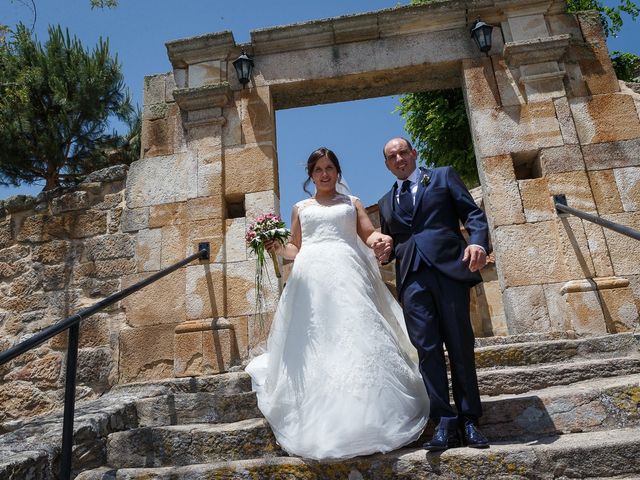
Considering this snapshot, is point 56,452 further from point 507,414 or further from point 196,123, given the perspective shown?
point 196,123

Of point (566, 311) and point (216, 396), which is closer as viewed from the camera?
point (216, 396)

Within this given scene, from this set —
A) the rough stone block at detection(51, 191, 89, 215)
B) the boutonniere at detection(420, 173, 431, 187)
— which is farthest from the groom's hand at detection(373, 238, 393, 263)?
the rough stone block at detection(51, 191, 89, 215)

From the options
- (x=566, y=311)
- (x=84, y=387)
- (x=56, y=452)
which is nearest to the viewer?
(x=56, y=452)

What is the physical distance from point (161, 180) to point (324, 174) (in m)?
2.51

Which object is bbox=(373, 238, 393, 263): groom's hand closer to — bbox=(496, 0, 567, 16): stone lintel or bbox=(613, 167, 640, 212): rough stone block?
bbox=(613, 167, 640, 212): rough stone block

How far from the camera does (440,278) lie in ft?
7.68

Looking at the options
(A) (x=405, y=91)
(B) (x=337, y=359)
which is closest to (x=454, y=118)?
(A) (x=405, y=91)

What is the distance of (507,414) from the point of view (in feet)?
8.08

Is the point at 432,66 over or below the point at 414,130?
below

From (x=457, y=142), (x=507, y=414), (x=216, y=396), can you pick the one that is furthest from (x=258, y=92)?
(x=457, y=142)

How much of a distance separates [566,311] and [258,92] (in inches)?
143

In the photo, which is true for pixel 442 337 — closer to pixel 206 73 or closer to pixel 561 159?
pixel 561 159

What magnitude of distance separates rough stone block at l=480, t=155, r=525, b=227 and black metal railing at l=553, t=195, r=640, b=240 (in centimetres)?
33

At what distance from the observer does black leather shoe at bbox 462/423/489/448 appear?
6.86 ft
